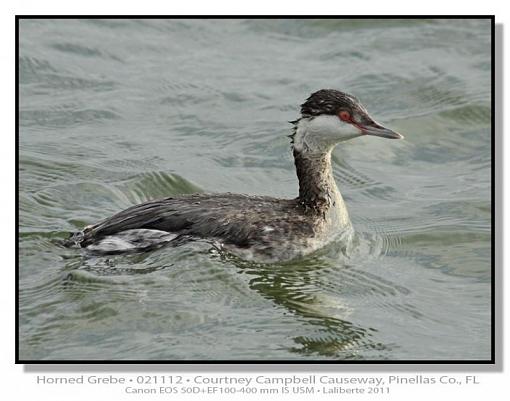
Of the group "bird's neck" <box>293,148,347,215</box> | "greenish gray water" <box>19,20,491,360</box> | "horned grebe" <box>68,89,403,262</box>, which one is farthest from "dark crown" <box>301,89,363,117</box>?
"greenish gray water" <box>19,20,491,360</box>

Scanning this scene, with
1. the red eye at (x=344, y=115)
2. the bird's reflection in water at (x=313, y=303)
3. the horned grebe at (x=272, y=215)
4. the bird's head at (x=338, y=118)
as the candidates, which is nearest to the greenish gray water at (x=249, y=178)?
the bird's reflection in water at (x=313, y=303)

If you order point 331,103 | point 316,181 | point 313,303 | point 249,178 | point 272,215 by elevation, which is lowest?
point 313,303

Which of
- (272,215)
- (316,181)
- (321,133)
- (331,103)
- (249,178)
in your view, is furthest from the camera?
(249,178)

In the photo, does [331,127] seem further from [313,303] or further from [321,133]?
[313,303]

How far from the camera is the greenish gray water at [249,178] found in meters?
8.50

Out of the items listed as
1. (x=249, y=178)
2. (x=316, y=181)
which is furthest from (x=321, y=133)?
(x=249, y=178)

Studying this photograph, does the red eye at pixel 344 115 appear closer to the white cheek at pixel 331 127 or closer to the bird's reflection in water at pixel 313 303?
the white cheek at pixel 331 127

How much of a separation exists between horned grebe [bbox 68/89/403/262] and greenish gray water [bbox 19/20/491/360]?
14 centimetres

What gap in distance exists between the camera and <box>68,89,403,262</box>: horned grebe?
30.7 feet

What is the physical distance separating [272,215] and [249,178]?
2488 millimetres

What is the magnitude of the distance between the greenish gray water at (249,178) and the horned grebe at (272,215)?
137mm

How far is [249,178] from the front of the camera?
39.6 feet

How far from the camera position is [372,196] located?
39.0 feet
